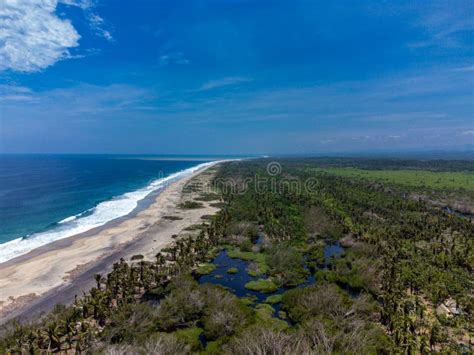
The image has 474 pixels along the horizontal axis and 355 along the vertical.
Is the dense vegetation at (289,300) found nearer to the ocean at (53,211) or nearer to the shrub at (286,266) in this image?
the shrub at (286,266)

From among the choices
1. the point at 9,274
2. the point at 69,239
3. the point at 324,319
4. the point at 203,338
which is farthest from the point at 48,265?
the point at 324,319

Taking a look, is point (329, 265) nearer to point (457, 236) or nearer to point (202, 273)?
point (202, 273)

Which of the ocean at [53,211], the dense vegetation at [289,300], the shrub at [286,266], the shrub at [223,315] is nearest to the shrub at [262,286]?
the dense vegetation at [289,300]

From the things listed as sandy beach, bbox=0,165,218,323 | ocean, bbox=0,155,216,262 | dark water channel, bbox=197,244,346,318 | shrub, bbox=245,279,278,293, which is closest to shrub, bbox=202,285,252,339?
dark water channel, bbox=197,244,346,318

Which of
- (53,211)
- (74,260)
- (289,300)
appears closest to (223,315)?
(289,300)

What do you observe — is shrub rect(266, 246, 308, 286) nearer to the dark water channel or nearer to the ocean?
the dark water channel
